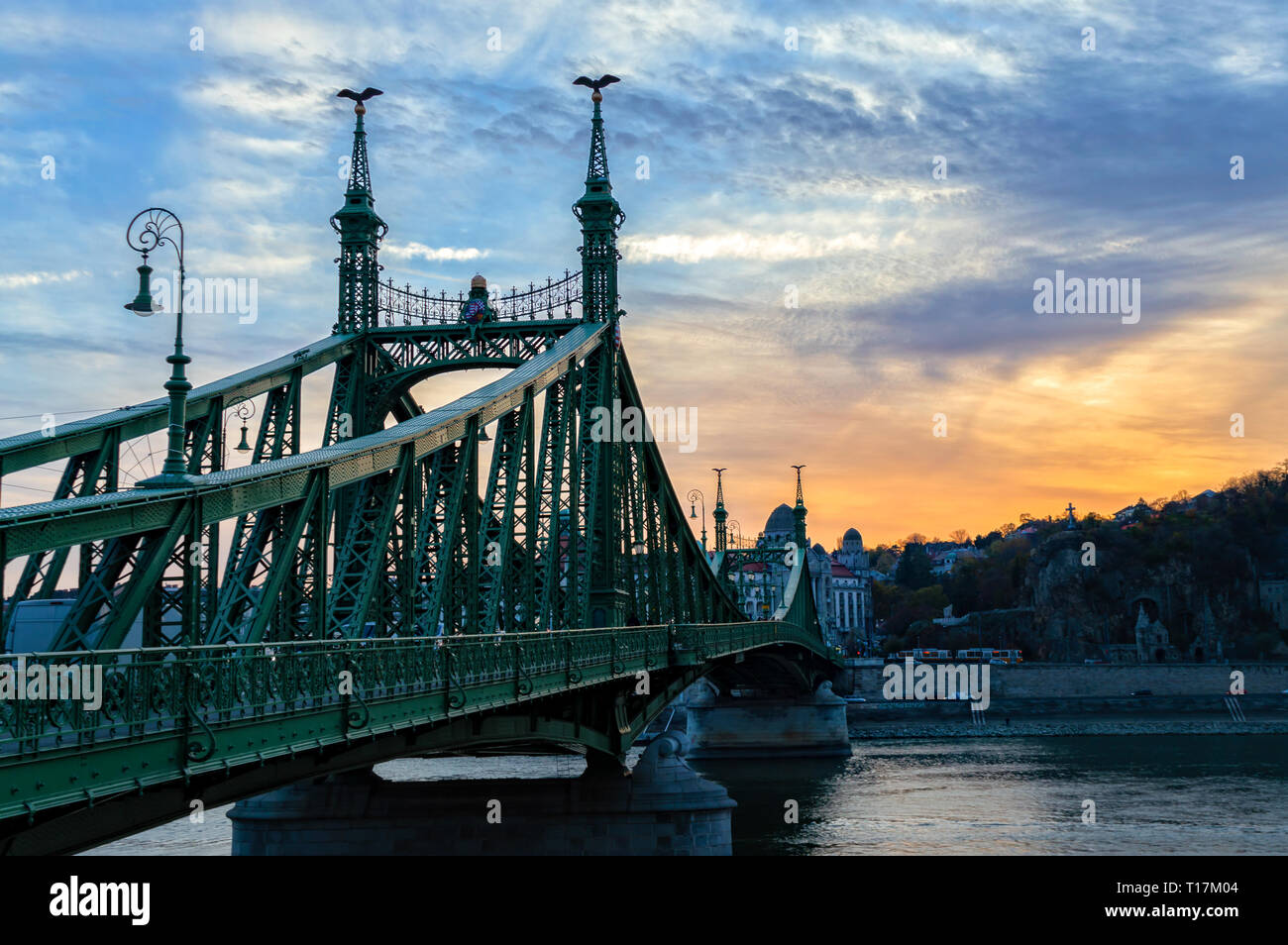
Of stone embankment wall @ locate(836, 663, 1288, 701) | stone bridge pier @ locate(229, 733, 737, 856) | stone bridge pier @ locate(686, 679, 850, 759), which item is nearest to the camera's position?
stone bridge pier @ locate(229, 733, 737, 856)

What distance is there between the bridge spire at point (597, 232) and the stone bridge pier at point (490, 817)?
50.1 ft

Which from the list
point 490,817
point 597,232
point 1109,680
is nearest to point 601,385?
point 597,232

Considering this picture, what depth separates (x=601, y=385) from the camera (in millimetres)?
43438

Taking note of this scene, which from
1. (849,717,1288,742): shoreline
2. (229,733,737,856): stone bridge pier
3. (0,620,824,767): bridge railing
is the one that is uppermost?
(0,620,824,767): bridge railing

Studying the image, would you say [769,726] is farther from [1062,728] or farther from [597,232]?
[597,232]

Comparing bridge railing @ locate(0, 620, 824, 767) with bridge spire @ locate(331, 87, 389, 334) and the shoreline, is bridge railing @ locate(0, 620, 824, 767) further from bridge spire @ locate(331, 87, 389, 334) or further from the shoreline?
the shoreline

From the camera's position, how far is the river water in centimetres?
4534

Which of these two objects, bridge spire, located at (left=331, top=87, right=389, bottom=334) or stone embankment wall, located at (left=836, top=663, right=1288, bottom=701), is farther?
stone embankment wall, located at (left=836, top=663, right=1288, bottom=701)

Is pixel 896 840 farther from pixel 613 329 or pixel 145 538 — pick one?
pixel 145 538

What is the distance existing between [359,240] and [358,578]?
13.6m

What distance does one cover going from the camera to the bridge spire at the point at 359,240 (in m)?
39.8

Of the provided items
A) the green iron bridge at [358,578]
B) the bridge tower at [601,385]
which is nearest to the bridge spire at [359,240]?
the green iron bridge at [358,578]

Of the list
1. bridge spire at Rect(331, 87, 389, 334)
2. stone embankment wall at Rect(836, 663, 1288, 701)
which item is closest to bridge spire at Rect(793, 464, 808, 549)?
stone embankment wall at Rect(836, 663, 1288, 701)
